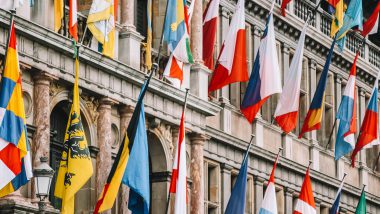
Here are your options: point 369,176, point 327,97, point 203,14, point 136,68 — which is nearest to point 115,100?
point 136,68

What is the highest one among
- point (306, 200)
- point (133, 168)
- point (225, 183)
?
point (225, 183)

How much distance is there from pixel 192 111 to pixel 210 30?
3.00m

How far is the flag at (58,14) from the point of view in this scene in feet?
128

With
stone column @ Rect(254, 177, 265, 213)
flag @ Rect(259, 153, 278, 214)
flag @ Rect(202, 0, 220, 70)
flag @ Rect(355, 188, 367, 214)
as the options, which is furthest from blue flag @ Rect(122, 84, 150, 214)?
flag @ Rect(355, 188, 367, 214)

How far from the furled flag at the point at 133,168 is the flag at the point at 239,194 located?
21.3ft

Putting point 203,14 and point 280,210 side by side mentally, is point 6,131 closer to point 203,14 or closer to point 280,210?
point 203,14

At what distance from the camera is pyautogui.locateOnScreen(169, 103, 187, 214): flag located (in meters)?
40.7

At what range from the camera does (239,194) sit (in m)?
45.2

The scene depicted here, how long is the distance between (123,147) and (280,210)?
1509 cm

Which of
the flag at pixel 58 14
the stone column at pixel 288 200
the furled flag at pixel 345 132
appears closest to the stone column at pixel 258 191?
the stone column at pixel 288 200

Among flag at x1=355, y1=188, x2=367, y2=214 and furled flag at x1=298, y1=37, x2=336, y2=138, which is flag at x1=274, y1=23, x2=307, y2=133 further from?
flag at x1=355, y1=188, x2=367, y2=214

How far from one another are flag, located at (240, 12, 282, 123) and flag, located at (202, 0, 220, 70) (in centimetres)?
141

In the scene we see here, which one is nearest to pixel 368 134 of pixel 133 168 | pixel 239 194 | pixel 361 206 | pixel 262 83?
pixel 361 206

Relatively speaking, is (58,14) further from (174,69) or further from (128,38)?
(174,69)
